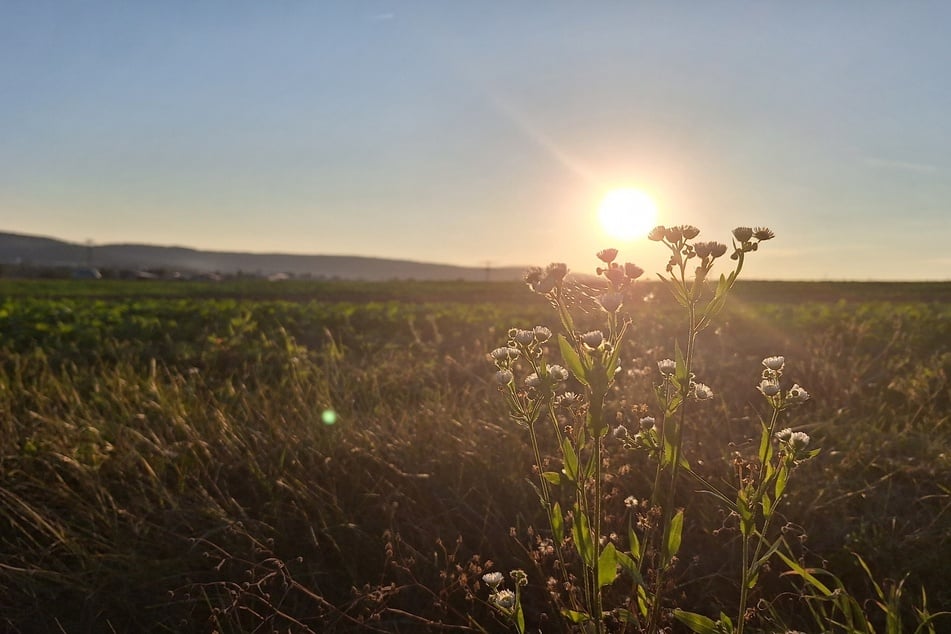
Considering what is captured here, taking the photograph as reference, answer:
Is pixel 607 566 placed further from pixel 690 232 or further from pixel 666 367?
pixel 690 232

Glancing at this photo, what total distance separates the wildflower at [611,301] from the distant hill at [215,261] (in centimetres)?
14598

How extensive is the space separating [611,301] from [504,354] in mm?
370

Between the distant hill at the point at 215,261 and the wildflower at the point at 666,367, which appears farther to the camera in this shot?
the distant hill at the point at 215,261

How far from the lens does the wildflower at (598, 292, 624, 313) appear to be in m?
1.53

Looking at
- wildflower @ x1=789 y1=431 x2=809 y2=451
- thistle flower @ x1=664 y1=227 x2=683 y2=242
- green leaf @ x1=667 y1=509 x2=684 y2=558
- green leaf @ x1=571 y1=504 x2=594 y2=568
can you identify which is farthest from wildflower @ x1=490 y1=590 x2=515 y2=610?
thistle flower @ x1=664 y1=227 x2=683 y2=242

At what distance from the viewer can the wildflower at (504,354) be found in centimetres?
178

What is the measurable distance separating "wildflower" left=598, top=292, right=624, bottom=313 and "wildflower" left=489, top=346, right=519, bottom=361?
340mm

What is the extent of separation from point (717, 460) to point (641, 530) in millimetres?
850

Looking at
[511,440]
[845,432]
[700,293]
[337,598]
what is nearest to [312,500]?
[337,598]

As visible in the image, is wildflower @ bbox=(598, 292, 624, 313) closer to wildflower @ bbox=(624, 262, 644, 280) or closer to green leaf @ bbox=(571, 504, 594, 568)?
wildflower @ bbox=(624, 262, 644, 280)

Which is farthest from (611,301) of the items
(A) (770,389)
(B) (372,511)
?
(B) (372,511)

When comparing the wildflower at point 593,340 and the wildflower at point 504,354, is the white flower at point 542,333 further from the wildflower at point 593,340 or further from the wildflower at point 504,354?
the wildflower at point 593,340

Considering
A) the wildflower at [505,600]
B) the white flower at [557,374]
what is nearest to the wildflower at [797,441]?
the white flower at [557,374]

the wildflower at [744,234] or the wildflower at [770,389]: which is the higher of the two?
the wildflower at [744,234]
